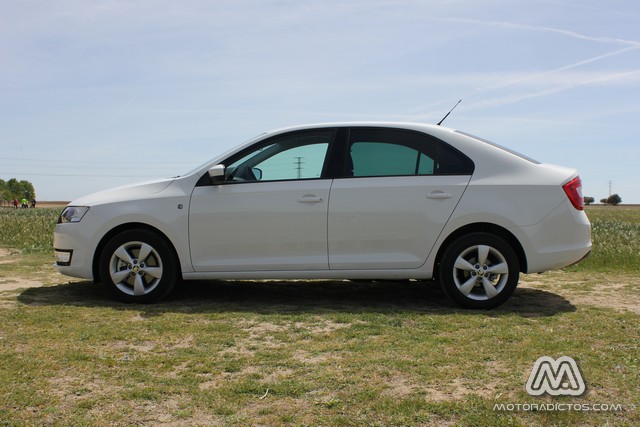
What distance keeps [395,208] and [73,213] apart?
3383mm

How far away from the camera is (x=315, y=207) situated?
6141 mm

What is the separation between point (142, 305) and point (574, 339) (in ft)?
13.1

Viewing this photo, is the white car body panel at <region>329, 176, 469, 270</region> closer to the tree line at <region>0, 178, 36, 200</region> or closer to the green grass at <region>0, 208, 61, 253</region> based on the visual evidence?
the green grass at <region>0, 208, 61, 253</region>

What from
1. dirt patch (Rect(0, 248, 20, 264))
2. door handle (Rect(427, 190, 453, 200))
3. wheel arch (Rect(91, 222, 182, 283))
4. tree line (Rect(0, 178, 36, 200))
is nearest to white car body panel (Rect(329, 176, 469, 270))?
door handle (Rect(427, 190, 453, 200))

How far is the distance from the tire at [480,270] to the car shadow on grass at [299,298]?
148 mm

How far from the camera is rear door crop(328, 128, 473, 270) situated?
19.9ft

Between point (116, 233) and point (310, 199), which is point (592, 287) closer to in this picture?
point (310, 199)

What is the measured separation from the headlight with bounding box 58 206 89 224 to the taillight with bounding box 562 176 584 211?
486 centimetres

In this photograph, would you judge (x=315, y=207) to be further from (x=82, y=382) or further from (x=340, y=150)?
(x=82, y=382)

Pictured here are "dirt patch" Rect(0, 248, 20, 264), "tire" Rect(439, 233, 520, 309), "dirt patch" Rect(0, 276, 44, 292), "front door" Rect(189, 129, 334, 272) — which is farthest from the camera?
"dirt patch" Rect(0, 248, 20, 264)

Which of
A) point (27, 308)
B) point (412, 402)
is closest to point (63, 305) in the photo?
point (27, 308)

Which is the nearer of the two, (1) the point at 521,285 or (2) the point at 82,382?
(2) the point at 82,382

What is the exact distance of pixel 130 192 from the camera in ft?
21.4

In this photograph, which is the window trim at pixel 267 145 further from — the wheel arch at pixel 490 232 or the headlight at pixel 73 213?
the wheel arch at pixel 490 232
